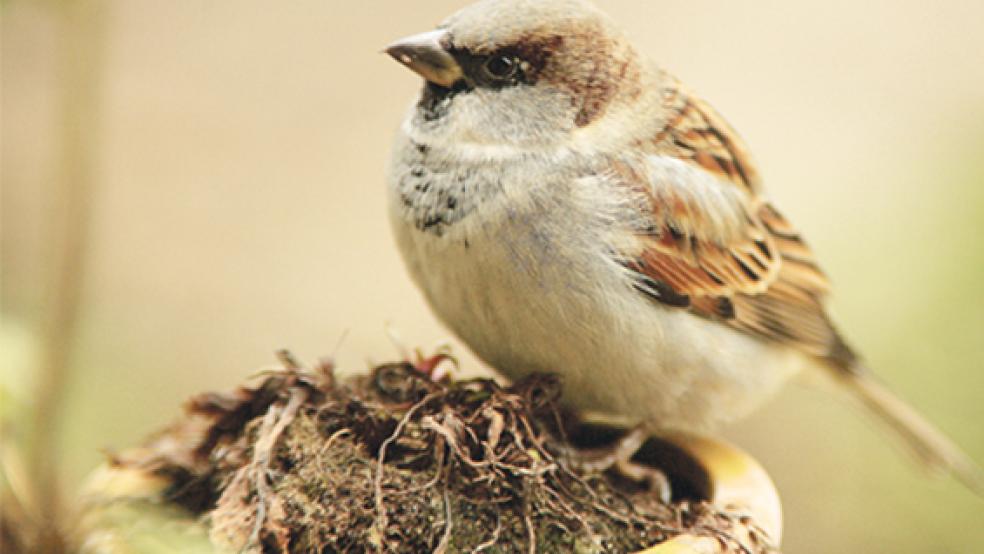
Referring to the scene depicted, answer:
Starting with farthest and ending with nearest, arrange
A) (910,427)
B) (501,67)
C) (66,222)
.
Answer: (910,427)
(501,67)
(66,222)

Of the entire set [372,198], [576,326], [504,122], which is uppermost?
[504,122]

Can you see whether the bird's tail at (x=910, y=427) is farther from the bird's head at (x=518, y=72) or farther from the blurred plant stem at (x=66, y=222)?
the blurred plant stem at (x=66, y=222)

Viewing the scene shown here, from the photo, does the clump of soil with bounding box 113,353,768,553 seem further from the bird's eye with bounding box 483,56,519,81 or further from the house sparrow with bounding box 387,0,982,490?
the bird's eye with bounding box 483,56,519,81

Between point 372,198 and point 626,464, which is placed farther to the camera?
point 372,198

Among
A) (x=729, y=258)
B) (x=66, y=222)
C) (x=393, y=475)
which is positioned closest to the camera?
(x=393, y=475)

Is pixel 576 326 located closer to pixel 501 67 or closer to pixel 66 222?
pixel 501 67

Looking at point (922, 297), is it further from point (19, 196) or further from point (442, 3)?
point (19, 196)

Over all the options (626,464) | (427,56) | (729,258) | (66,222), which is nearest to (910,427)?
(729,258)
